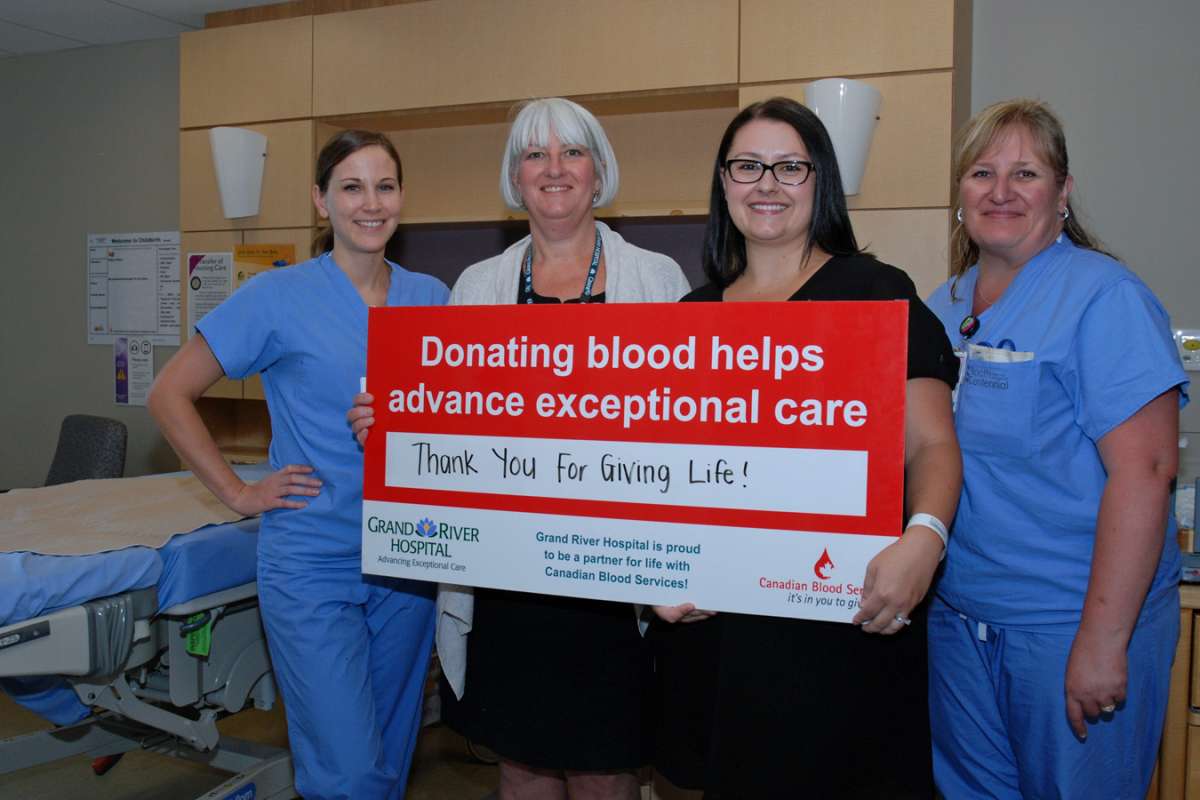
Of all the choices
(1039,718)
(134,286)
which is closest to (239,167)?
(134,286)

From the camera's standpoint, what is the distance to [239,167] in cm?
350

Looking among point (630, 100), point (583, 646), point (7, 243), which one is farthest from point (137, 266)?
point (583, 646)

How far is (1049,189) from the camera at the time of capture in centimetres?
149

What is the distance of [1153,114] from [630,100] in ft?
5.14

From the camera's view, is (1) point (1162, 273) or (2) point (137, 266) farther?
(2) point (137, 266)

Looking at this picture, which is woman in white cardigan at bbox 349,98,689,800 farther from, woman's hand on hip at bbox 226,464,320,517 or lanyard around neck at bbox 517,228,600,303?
woman's hand on hip at bbox 226,464,320,517

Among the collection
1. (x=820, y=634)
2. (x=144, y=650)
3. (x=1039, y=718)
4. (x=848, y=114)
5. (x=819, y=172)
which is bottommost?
(x=144, y=650)

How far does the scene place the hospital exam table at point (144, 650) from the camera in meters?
1.81

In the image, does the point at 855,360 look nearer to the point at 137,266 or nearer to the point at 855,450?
the point at 855,450

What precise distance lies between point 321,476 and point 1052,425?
4.20 feet

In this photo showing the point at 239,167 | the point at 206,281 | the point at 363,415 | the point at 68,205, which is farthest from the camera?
the point at 68,205

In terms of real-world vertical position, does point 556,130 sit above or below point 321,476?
above

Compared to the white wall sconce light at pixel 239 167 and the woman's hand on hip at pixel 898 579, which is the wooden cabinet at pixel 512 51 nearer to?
the white wall sconce light at pixel 239 167

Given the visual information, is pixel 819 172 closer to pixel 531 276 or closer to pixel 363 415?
pixel 531 276
